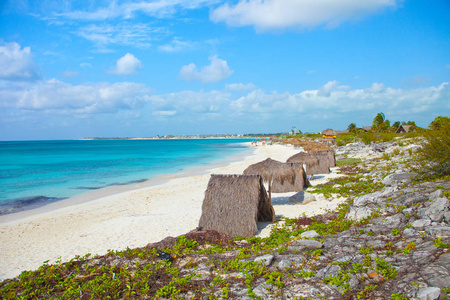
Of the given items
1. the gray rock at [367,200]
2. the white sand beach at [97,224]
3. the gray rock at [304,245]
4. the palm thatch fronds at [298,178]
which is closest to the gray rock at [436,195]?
the gray rock at [367,200]

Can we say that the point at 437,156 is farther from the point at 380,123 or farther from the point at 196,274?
the point at 380,123

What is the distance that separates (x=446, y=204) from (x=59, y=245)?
30.6 ft

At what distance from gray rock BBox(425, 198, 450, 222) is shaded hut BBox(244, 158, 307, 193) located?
5.76 metres

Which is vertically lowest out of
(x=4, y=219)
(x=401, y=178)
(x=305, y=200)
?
(x=4, y=219)

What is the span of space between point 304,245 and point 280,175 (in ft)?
19.6

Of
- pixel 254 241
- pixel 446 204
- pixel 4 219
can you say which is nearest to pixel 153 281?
pixel 254 241

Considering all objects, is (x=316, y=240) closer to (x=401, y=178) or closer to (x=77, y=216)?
(x=401, y=178)

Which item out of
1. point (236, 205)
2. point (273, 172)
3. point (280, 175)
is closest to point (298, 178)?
point (280, 175)

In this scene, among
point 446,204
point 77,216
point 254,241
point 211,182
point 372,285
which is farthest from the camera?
point 77,216

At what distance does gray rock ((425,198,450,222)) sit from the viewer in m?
5.30

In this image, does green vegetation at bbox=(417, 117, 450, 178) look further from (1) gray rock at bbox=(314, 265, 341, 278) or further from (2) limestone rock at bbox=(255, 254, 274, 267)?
(2) limestone rock at bbox=(255, 254, 274, 267)

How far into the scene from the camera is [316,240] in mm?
5547

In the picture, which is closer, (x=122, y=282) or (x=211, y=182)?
(x=122, y=282)

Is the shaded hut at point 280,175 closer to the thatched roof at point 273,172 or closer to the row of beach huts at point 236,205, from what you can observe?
the thatched roof at point 273,172
